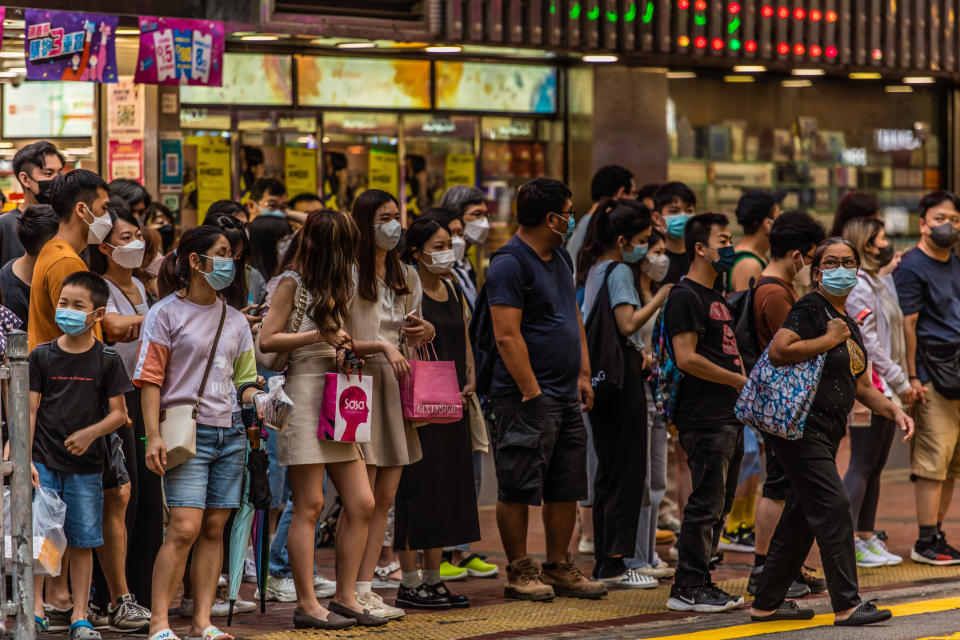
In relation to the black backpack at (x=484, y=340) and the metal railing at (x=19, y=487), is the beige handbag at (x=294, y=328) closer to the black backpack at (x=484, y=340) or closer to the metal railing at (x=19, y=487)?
the black backpack at (x=484, y=340)

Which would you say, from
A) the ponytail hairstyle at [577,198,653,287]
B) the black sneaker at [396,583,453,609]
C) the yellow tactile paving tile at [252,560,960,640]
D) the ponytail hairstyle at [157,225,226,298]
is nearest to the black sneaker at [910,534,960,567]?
the yellow tactile paving tile at [252,560,960,640]

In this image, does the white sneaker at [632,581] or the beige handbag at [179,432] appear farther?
the white sneaker at [632,581]

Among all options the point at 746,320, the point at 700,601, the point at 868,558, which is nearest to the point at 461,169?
the point at 746,320

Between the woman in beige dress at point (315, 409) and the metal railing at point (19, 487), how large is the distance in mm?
1342

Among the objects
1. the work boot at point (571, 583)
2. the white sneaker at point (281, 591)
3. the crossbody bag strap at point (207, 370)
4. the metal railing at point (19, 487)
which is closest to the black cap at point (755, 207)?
the work boot at point (571, 583)

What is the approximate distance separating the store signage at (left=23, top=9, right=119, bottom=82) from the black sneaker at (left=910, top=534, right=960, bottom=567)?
622 centimetres

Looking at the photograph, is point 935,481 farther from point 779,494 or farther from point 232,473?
point 232,473

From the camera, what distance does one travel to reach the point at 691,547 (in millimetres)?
7441

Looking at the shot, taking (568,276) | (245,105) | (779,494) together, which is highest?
(245,105)

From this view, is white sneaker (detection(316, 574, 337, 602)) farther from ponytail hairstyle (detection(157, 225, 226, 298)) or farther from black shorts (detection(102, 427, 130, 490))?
ponytail hairstyle (detection(157, 225, 226, 298))

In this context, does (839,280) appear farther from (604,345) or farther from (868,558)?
(868,558)

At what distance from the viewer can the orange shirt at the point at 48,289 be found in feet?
22.6

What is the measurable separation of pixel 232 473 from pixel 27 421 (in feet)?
3.64


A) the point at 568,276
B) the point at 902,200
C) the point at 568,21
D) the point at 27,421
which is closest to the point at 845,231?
the point at 568,276
